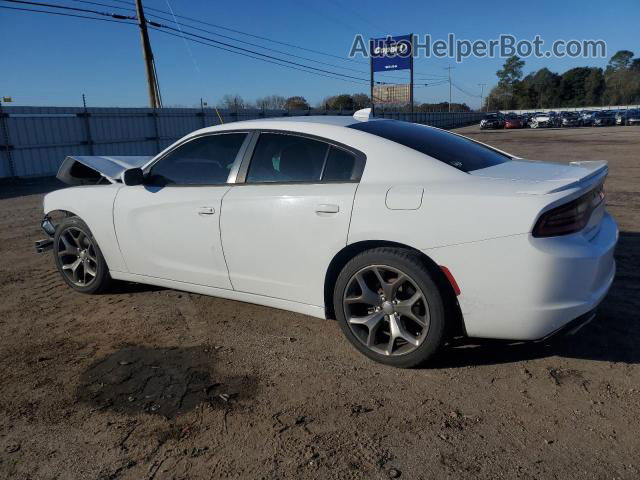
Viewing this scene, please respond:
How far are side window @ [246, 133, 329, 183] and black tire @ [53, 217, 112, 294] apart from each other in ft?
5.90

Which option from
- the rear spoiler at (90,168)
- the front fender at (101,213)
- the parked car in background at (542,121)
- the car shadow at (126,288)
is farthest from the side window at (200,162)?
the parked car in background at (542,121)

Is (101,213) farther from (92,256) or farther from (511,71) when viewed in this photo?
(511,71)

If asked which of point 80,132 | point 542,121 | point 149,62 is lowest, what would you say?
point 542,121

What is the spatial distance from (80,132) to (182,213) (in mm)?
15806

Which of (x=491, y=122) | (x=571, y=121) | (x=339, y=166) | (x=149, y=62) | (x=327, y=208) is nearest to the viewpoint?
(x=327, y=208)

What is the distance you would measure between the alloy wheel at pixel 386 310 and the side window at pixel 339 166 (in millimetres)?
631

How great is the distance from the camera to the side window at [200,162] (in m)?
3.75

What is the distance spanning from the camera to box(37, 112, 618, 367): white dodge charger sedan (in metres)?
2.61

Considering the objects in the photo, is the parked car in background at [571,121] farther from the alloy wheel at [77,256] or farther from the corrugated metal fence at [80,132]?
the alloy wheel at [77,256]

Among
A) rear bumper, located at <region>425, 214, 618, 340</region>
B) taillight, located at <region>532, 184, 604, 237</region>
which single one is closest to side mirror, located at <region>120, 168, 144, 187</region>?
rear bumper, located at <region>425, 214, 618, 340</region>

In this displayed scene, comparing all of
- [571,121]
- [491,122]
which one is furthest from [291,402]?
[571,121]

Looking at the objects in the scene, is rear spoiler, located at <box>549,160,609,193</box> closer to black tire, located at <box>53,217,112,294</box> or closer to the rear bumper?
the rear bumper

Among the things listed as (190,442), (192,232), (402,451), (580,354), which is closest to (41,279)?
(192,232)

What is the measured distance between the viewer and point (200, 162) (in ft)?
12.8
